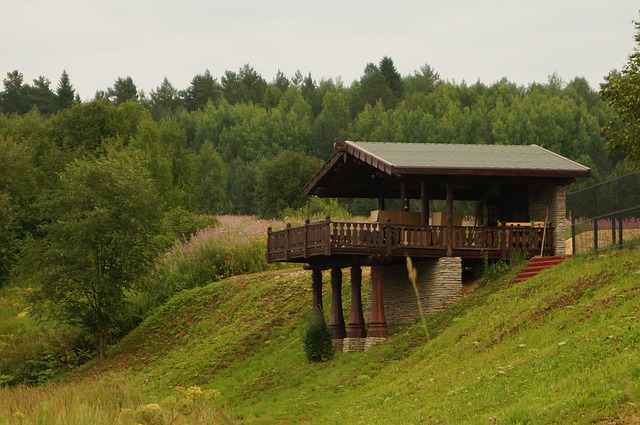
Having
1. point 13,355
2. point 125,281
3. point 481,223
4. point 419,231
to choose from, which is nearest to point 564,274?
point 419,231

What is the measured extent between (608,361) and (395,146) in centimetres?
2158

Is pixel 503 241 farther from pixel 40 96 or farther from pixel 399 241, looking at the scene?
pixel 40 96

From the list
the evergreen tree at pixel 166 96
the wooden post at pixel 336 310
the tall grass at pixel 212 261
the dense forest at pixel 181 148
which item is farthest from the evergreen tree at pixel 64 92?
the wooden post at pixel 336 310

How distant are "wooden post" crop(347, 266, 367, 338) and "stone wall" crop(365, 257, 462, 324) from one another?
1601 millimetres

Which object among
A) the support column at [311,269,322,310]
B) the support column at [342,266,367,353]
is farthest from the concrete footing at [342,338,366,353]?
the support column at [311,269,322,310]

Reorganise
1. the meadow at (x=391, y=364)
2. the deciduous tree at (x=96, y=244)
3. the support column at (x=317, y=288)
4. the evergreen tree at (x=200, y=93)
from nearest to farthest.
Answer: the meadow at (x=391, y=364) < the support column at (x=317, y=288) < the deciduous tree at (x=96, y=244) < the evergreen tree at (x=200, y=93)

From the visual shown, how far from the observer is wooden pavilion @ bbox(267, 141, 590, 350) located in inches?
1505

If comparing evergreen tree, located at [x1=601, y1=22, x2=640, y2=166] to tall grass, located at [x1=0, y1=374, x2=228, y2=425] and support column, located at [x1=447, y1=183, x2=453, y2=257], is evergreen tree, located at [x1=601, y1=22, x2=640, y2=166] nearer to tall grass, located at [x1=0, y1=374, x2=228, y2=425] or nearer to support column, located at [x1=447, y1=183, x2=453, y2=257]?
support column, located at [x1=447, y1=183, x2=453, y2=257]

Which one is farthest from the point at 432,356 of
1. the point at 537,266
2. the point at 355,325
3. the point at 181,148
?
the point at 181,148

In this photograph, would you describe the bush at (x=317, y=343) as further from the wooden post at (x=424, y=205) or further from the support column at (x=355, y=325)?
the wooden post at (x=424, y=205)

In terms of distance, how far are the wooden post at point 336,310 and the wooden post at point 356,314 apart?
0.81m

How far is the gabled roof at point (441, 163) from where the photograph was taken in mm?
38438

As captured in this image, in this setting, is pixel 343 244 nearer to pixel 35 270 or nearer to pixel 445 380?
pixel 445 380

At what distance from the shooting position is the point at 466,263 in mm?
40688
